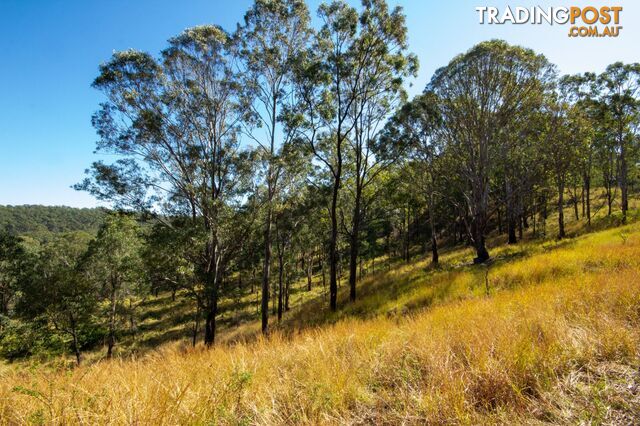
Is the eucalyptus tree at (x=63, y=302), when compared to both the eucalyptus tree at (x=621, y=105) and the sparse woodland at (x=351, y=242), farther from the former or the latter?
the eucalyptus tree at (x=621, y=105)

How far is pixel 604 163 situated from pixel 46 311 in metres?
55.5

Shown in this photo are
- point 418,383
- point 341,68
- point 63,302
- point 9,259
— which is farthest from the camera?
point 9,259

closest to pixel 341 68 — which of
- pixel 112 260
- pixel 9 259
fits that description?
pixel 112 260

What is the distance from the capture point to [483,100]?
14656mm

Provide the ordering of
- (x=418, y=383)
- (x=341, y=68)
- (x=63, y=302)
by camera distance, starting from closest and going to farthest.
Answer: (x=418, y=383)
(x=341, y=68)
(x=63, y=302)

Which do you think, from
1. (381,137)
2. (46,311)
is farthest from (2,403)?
(46,311)

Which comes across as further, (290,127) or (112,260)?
(112,260)

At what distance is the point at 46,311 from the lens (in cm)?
2291

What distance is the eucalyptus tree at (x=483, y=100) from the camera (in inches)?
550

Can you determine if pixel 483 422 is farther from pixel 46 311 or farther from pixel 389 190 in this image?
pixel 46 311

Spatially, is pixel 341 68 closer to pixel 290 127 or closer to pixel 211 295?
pixel 290 127

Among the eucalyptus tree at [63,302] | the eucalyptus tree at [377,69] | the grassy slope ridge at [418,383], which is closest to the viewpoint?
the grassy slope ridge at [418,383]

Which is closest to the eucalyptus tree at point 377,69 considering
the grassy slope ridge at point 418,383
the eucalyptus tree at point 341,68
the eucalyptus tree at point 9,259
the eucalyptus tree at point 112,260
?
the eucalyptus tree at point 341,68

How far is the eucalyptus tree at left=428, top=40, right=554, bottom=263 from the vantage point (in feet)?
45.8
